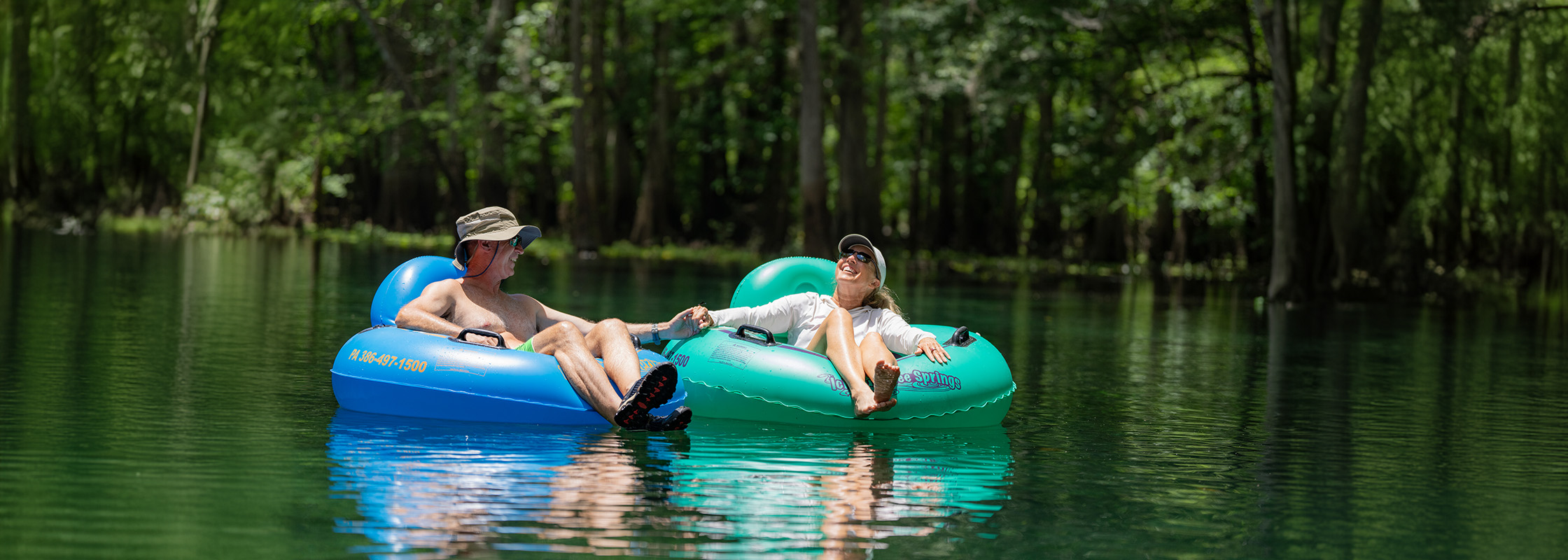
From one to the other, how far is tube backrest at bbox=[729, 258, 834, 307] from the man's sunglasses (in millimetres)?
1307

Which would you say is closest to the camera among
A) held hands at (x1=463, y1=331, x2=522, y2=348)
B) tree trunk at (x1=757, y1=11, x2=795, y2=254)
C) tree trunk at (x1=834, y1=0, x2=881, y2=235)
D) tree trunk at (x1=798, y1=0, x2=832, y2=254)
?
held hands at (x1=463, y1=331, x2=522, y2=348)

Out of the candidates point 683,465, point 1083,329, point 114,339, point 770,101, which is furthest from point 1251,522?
point 770,101

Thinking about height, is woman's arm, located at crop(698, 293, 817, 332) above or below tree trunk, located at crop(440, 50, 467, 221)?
below

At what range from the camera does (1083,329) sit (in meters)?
15.9

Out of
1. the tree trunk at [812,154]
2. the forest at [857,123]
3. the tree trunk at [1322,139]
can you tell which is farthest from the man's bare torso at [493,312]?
the tree trunk at [812,154]

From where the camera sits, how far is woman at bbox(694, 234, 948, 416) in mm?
8086

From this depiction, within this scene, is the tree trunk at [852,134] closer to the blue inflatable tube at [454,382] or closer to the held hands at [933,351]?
Answer: the held hands at [933,351]

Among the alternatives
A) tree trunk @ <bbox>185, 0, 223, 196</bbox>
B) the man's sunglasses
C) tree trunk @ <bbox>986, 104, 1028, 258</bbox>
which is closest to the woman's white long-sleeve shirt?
the man's sunglasses

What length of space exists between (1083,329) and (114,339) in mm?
8813

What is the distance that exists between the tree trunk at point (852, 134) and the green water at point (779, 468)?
17142 mm

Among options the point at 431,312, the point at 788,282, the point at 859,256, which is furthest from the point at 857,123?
the point at 431,312

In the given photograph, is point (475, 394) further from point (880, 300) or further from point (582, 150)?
point (582, 150)

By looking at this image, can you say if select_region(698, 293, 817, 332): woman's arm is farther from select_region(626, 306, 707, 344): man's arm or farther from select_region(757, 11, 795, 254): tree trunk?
select_region(757, 11, 795, 254): tree trunk

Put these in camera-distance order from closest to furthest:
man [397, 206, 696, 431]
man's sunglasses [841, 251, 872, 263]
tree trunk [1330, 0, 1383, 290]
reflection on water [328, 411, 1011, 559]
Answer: reflection on water [328, 411, 1011, 559] → man [397, 206, 696, 431] → man's sunglasses [841, 251, 872, 263] → tree trunk [1330, 0, 1383, 290]
